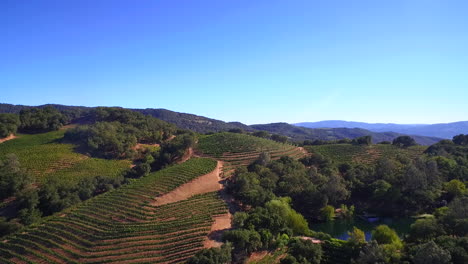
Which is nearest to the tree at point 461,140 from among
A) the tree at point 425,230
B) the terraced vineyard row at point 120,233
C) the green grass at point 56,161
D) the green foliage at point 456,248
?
the tree at point 425,230

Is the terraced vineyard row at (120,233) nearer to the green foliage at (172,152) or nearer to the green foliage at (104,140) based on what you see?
the green foliage at (172,152)

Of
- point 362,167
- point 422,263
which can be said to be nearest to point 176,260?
point 422,263

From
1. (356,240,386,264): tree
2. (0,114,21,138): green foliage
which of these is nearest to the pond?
(356,240,386,264): tree

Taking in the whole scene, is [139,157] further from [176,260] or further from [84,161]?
[176,260]

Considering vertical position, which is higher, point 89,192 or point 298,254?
point 89,192

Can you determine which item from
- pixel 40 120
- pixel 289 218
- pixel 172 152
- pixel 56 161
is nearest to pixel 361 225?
pixel 289 218

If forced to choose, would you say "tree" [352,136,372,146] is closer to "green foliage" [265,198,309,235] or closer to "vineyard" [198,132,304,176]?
"vineyard" [198,132,304,176]
